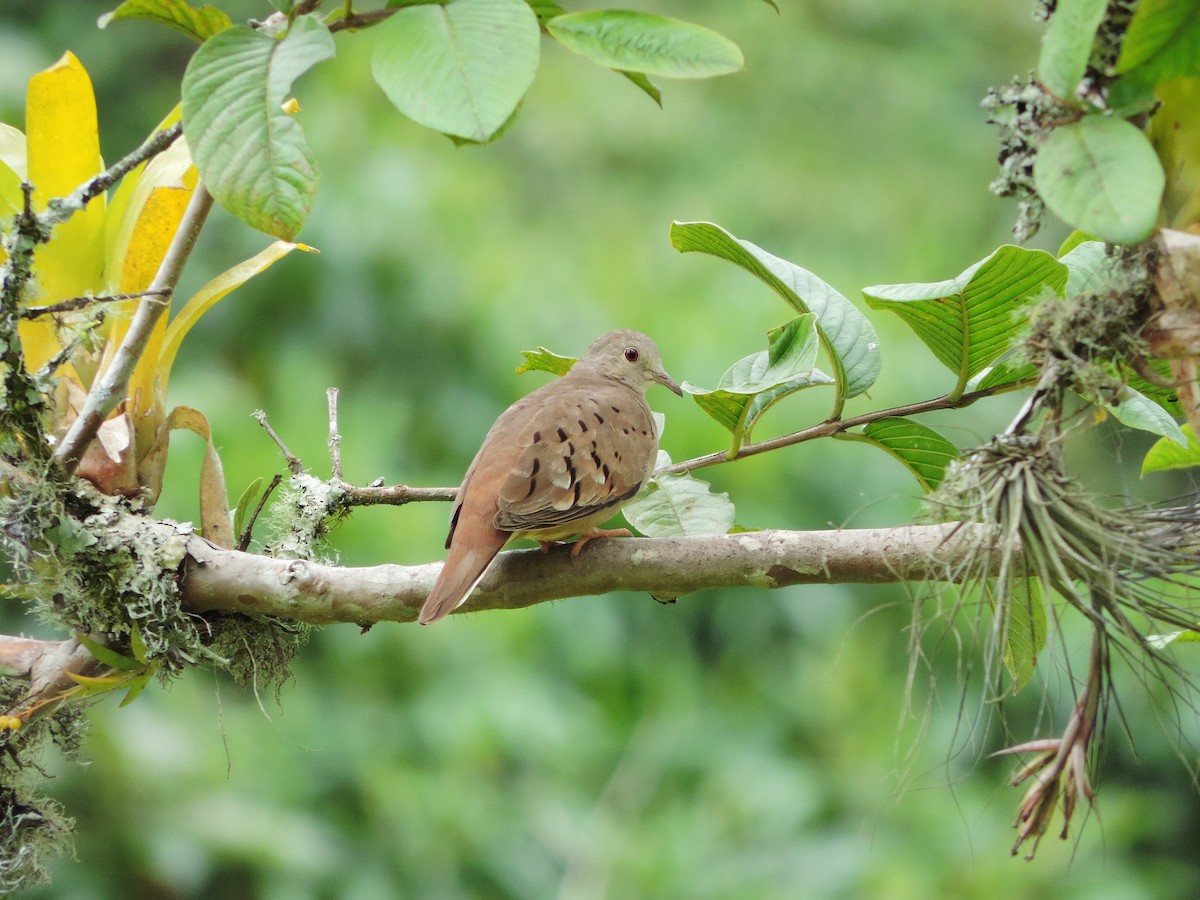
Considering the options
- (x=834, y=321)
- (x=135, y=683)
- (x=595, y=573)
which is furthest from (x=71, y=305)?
(x=834, y=321)

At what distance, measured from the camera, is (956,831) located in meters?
3.62

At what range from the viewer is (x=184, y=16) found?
1268 mm

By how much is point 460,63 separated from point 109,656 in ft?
3.09

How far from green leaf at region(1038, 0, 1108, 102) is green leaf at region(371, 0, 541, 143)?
1.33ft

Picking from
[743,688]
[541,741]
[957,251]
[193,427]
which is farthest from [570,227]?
[193,427]

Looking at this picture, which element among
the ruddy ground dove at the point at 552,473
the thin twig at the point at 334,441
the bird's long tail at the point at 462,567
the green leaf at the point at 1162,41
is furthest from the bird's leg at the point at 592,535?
the green leaf at the point at 1162,41

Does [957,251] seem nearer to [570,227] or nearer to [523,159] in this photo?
[570,227]

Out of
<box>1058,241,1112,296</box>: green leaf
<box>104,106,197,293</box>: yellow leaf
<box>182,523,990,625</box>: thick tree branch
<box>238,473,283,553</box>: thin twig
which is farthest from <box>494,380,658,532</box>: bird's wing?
<box>1058,241,1112,296</box>: green leaf

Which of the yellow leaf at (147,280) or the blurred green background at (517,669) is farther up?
the yellow leaf at (147,280)

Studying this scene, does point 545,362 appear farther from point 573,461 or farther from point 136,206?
point 136,206

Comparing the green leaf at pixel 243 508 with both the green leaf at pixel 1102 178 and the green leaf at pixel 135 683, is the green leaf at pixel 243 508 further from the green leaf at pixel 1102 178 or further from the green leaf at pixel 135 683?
the green leaf at pixel 1102 178

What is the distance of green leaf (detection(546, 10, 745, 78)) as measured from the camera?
41.3 inches

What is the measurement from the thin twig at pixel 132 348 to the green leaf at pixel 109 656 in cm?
22

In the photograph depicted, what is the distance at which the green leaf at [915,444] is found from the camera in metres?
1.57
